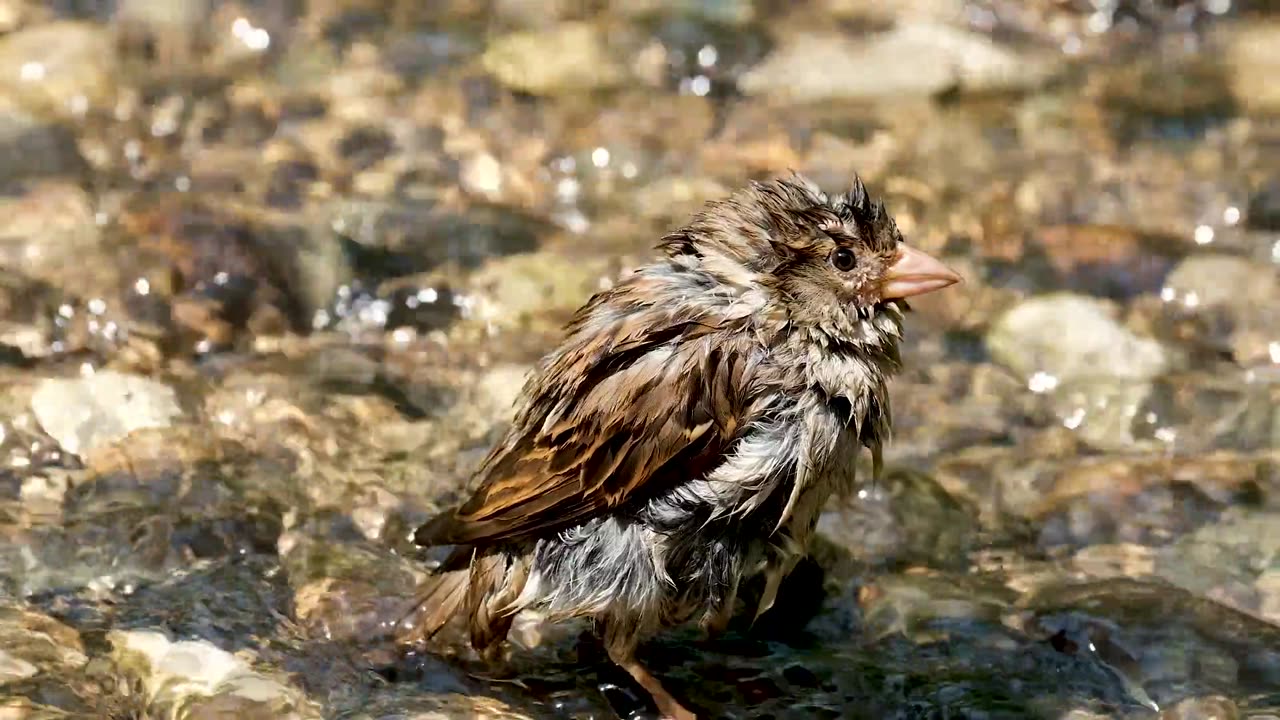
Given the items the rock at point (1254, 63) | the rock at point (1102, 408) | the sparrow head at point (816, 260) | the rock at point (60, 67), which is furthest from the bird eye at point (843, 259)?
the rock at point (60, 67)

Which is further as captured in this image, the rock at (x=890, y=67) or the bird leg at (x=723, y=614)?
the rock at (x=890, y=67)

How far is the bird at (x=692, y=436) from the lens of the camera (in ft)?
12.4

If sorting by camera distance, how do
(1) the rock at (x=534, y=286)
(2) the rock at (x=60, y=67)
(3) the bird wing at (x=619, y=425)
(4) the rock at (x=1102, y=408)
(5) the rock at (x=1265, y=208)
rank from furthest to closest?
1. (2) the rock at (x=60, y=67)
2. (5) the rock at (x=1265, y=208)
3. (1) the rock at (x=534, y=286)
4. (4) the rock at (x=1102, y=408)
5. (3) the bird wing at (x=619, y=425)

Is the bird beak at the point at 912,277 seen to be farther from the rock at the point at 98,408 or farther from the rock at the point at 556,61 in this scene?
the rock at the point at 556,61

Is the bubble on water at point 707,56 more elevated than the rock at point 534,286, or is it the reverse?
the bubble on water at point 707,56

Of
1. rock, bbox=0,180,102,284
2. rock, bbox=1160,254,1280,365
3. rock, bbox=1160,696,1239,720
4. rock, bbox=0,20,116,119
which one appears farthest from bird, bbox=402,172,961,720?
rock, bbox=0,20,116,119

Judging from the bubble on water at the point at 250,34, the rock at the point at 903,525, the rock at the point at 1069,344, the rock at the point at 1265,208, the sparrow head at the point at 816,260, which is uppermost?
the bubble on water at the point at 250,34

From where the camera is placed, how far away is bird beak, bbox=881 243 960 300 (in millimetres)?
4059

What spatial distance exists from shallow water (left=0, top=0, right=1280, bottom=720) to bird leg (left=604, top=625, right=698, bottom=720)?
6cm

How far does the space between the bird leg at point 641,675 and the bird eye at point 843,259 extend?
3.73ft

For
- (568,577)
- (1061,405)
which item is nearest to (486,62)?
(1061,405)

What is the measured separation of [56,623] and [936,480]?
2.69 m

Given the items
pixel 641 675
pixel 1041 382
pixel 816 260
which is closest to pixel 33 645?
pixel 641 675

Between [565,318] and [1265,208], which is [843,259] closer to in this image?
[565,318]
